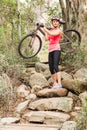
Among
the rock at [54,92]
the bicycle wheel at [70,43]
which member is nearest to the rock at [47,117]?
the rock at [54,92]

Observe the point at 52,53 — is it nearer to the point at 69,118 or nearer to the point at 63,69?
the point at 63,69

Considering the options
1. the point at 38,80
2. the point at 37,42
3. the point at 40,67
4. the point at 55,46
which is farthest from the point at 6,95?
the point at 37,42

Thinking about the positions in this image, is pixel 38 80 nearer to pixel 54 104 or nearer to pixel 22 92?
pixel 22 92

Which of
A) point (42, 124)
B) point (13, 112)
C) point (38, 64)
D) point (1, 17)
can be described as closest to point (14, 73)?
Answer: point (38, 64)

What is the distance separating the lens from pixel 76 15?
34.0ft

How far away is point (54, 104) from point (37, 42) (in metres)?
2.79

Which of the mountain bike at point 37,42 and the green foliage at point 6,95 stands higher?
the mountain bike at point 37,42

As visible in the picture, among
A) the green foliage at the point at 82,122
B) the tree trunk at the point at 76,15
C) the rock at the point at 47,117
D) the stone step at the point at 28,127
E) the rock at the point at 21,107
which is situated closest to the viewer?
the green foliage at the point at 82,122

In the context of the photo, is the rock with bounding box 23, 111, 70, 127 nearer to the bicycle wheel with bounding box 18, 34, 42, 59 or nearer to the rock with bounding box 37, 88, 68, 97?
the rock with bounding box 37, 88, 68, 97

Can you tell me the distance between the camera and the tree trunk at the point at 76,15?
9.76 meters

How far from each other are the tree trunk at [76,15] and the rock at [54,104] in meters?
2.93

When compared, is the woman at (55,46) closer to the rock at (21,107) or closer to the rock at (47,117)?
the rock at (21,107)

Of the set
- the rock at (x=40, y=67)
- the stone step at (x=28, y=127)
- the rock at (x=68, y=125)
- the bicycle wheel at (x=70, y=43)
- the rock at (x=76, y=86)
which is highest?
the bicycle wheel at (x=70, y=43)

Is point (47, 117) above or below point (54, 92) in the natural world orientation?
below
